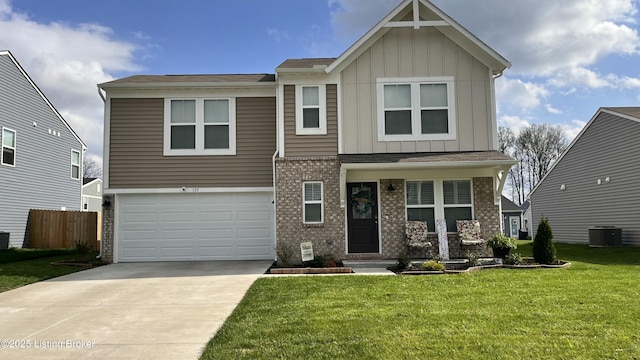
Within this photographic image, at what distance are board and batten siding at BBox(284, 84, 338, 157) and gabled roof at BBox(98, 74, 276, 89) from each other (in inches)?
43.7

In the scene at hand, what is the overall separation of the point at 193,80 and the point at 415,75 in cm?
623

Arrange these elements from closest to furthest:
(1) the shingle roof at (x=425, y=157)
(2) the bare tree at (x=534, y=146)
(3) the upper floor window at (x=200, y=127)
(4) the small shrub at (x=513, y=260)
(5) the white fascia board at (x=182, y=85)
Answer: (4) the small shrub at (x=513, y=260) → (1) the shingle roof at (x=425, y=157) → (5) the white fascia board at (x=182, y=85) → (3) the upper floor window at (x=200, y=127) → (2) the bare tree at (x=534, y=146)

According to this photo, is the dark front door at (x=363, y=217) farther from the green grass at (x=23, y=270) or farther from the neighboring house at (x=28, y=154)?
the neighboring house at (x=28, y=154)

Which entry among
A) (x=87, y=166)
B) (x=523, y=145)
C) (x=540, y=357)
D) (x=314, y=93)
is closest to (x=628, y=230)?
(x=314, y=93)

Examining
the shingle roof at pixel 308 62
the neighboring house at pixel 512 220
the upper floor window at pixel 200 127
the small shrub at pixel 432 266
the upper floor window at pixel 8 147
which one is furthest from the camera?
the neighboring house at pixel 512 220

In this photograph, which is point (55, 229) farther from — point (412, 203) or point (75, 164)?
point (412, 203)

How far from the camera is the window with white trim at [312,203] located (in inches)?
486

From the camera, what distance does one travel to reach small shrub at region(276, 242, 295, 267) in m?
11.5

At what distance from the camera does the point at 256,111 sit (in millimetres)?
13539

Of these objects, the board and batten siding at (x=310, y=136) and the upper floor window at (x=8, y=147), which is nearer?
the board and batten siding at (x=310, y=136)

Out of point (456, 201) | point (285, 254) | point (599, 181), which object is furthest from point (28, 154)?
point (599, 181)

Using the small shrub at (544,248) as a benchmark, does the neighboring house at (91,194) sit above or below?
above

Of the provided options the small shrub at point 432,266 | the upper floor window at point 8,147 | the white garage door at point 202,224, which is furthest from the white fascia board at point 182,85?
the upper floor window at point 8,147

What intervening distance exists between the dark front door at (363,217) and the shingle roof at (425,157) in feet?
2.79
